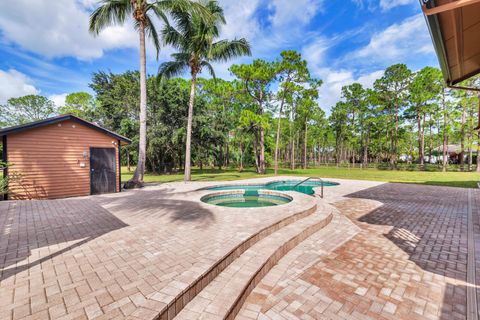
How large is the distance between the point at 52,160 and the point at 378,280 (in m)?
10.3

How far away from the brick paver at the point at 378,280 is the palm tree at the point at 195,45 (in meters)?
10.8

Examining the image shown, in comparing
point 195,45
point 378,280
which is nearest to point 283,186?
point 378,280

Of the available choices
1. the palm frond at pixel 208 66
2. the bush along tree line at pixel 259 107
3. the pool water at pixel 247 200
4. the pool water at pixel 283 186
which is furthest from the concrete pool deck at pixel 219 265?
the bush along tree line at pixel 259 107

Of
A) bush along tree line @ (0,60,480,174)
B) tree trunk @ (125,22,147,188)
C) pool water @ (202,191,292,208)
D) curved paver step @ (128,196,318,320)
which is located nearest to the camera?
curved paver step @ (128,196,318,320)

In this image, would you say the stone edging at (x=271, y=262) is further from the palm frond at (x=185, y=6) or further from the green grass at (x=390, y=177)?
the palm frond at (x=185, y=6)

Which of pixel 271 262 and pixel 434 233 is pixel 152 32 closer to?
pixel 271 262

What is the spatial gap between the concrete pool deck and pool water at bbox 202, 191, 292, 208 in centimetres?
266

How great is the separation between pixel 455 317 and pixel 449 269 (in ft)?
4.34

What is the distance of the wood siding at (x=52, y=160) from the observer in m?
6.64

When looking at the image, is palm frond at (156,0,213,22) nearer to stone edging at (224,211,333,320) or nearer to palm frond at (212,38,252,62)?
palm frond at (212,38,252,62)

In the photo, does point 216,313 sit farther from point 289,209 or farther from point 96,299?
point 289,209

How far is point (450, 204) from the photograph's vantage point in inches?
274

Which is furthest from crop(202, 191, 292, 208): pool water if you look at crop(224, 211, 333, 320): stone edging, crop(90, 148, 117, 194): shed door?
crop(90, 148, 117, 194): shed door

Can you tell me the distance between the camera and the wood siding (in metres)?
6.64
